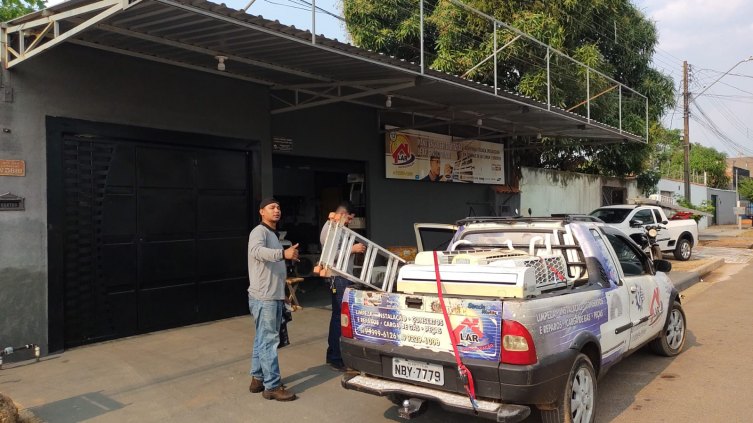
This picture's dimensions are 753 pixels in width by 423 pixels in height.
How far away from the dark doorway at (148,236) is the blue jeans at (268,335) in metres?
2.89

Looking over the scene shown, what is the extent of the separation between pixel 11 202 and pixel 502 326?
5421mm

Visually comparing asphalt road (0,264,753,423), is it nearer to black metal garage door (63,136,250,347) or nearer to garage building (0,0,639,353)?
black metal garage door (63,136,250,347)

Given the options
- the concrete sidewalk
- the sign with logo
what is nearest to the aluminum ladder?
the sign with logo

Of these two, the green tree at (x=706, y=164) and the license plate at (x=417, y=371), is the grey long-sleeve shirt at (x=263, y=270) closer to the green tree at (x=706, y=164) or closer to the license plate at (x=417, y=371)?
the license plate at (x=417, y=371)

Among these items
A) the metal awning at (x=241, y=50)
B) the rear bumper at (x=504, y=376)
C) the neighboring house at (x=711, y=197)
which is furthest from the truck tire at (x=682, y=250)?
the neighboring house at (x=711, y=197)

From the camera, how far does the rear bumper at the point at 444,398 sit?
335 centimetres

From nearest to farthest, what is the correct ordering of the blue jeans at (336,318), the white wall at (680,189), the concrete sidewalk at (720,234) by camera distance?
the blue jeans at (336,318)
the concrete sidewalk at (720,234)
the white wall at (680,189)

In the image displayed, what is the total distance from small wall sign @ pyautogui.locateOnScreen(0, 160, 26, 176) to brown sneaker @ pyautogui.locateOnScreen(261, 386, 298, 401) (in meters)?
3.74

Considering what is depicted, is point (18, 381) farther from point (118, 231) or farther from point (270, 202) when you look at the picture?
point (270, 202)

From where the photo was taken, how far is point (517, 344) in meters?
3.37

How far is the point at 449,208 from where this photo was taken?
13.1m

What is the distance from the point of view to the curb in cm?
1133

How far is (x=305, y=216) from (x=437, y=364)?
9766 mm

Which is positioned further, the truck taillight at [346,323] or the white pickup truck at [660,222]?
the white pickup truck at [660,222]
